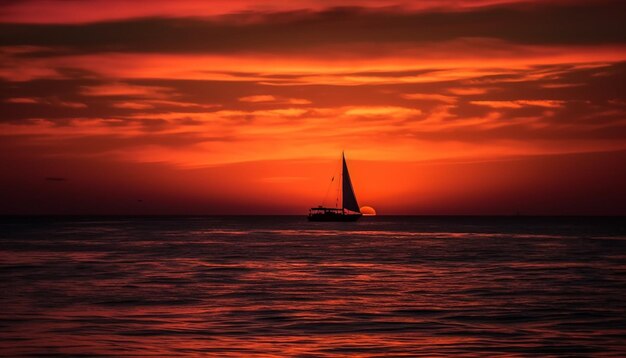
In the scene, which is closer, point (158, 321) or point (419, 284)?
point (158, 321)

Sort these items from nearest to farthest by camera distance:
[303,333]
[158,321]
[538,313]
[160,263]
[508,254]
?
1. [303,333]
2. [158,321]
3. [538,313]
4. [160,263]
5. [508,254]

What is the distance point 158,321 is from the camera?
31234 millimetres

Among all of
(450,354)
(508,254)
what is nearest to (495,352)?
(450,354)

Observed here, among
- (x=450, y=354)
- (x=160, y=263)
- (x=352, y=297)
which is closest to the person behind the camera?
(x=450, y=354)

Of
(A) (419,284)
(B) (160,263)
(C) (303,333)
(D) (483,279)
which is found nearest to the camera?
(C) (303,333)

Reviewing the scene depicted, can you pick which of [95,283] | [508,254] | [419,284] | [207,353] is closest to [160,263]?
[95,283]

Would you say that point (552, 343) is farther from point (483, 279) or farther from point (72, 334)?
point (483, 279)

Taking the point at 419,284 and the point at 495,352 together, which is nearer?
the point at 495,352

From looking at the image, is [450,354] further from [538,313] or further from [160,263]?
[160,263]

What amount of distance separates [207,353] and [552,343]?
A: 34.4ft

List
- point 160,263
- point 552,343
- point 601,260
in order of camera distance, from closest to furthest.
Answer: point 552,343, point 160,263, point 601,260

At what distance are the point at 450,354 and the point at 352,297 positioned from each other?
616 inches

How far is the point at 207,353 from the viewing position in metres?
24.4

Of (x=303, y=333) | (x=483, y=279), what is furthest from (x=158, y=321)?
(x=483, y=279)
